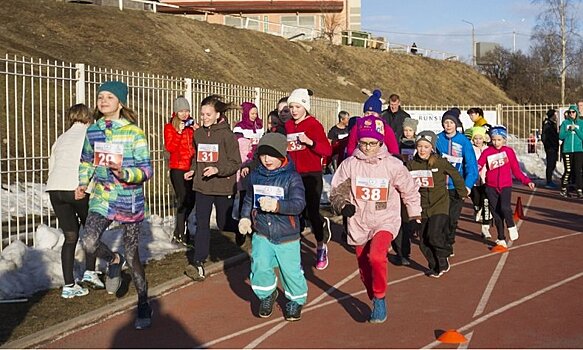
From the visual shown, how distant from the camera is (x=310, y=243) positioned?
523 inches

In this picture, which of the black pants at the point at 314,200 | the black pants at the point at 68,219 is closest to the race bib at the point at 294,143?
the black pants at the point at 314,200

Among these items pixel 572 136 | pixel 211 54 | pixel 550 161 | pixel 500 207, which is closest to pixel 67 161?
pixel 500 207

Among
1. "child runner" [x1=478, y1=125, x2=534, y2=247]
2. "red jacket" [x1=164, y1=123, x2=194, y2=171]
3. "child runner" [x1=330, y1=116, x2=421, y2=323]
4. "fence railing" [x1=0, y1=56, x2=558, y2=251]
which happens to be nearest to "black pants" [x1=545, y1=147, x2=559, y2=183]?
"fence railing" [x1=0, y1=56, x2=558, y2=251]

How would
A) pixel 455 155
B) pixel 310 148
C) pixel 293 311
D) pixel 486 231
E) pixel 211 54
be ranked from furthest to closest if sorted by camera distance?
pixel 211 54
pixel 486 231
pixel 455 155
pixel 310 148
pixel 293 311

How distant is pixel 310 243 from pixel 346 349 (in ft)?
20.8

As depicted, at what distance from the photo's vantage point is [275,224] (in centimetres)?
799

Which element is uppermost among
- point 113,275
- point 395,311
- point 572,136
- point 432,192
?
point 572,136

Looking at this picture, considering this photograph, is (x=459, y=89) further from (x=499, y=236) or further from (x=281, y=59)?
(x=499, y=236)

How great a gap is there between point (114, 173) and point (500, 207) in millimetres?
7172

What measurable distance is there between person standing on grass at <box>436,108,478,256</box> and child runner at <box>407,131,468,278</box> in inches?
30.4

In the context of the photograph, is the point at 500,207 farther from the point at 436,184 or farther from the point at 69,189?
the point at 69,189

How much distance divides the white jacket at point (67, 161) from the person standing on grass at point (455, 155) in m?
5.04

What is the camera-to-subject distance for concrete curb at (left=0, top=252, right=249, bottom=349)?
716 centimetres

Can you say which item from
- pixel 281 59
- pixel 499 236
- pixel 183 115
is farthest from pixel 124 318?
pixel 281 59
